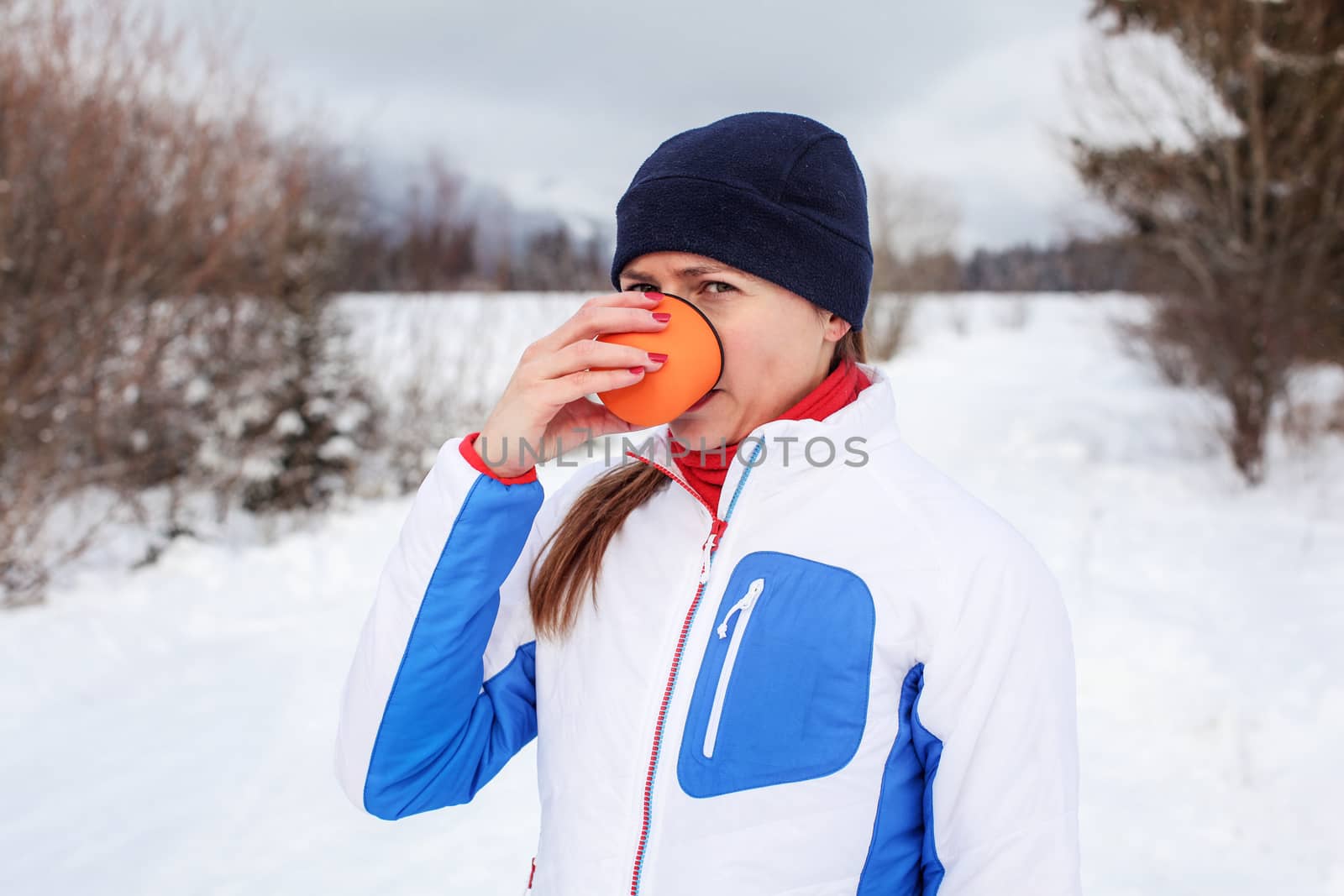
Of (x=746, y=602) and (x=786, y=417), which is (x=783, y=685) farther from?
(x=786, y=417)

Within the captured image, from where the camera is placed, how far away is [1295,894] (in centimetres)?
295

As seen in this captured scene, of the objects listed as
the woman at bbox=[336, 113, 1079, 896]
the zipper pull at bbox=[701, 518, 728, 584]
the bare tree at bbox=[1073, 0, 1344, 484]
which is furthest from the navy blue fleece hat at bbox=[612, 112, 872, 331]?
the bare tree at bbox=[1073, 0, 1344, 484]

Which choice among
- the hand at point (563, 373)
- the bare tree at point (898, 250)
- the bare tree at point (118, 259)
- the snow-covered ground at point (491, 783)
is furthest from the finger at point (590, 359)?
the bare tree at point (898, 250)

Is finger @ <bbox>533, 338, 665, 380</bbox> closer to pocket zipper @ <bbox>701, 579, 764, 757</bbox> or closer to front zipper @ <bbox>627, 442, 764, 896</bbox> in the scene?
front zipper @ <bbox>627, 442, 764, 896</bbox>

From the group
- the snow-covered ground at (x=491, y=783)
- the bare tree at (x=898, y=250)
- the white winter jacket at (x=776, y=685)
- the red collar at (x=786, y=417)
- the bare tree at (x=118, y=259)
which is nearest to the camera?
the white winter jacket at (x=776, y=685)

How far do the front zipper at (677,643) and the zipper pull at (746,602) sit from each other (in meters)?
0.05

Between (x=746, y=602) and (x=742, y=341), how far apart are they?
1.31ft

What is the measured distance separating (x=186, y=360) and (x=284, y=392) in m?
1.37

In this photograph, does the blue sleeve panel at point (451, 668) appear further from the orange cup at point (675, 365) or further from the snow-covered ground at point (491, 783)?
the snow-covered ground at point (491, 783)

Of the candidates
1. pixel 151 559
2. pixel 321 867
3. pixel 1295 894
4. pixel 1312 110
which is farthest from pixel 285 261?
pixel 1312 110

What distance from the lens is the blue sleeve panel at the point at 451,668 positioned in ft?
4.27

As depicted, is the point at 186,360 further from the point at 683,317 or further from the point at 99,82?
the point at 683,317

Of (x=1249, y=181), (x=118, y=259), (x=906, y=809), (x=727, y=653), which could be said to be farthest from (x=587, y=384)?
(x=1249, y=181)

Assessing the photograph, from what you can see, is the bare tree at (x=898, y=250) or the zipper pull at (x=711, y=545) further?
the bare tree at (x=898, y=250)
